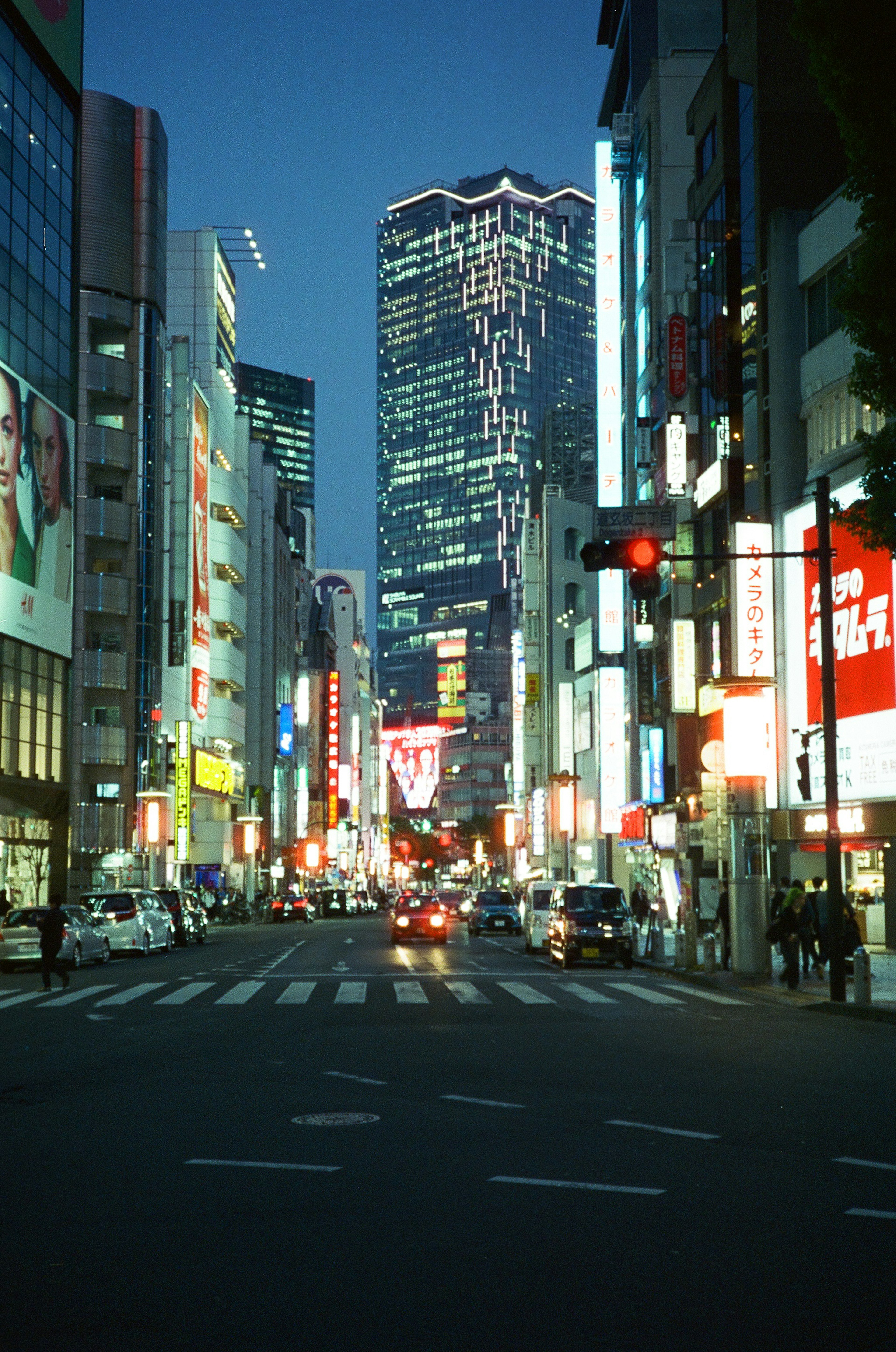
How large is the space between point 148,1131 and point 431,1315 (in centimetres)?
521

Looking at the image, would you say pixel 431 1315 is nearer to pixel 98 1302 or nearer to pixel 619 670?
pixel 98 1302

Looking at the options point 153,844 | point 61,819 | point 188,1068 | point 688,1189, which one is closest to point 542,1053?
point 188,1068

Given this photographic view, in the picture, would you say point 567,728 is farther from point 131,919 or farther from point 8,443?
point 131,919

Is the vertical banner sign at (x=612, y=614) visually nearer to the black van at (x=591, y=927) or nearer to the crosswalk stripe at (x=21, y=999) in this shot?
the black van at (x=591, y=927)

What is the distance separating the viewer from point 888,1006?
20.7 meters

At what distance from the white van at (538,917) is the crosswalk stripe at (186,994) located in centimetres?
1370

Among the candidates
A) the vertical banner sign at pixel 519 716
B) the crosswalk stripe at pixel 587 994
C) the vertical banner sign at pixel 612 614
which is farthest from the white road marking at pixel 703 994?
the vertical banner sign at pixel 519 716

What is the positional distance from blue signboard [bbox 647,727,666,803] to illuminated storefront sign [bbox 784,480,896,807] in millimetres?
14269

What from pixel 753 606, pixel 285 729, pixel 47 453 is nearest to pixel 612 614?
pixel 47 453

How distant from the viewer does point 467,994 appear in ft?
81.4

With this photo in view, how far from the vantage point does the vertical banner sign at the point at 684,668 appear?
5062 centimetres

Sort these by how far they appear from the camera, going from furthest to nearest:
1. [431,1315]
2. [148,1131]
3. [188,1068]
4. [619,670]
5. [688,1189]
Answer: [619,670] < [188,1068] < [148,1131] < [688,1189] < [431,1315]

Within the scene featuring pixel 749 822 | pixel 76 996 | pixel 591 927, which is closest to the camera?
pixel 76 996

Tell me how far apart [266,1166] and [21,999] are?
669 inches
